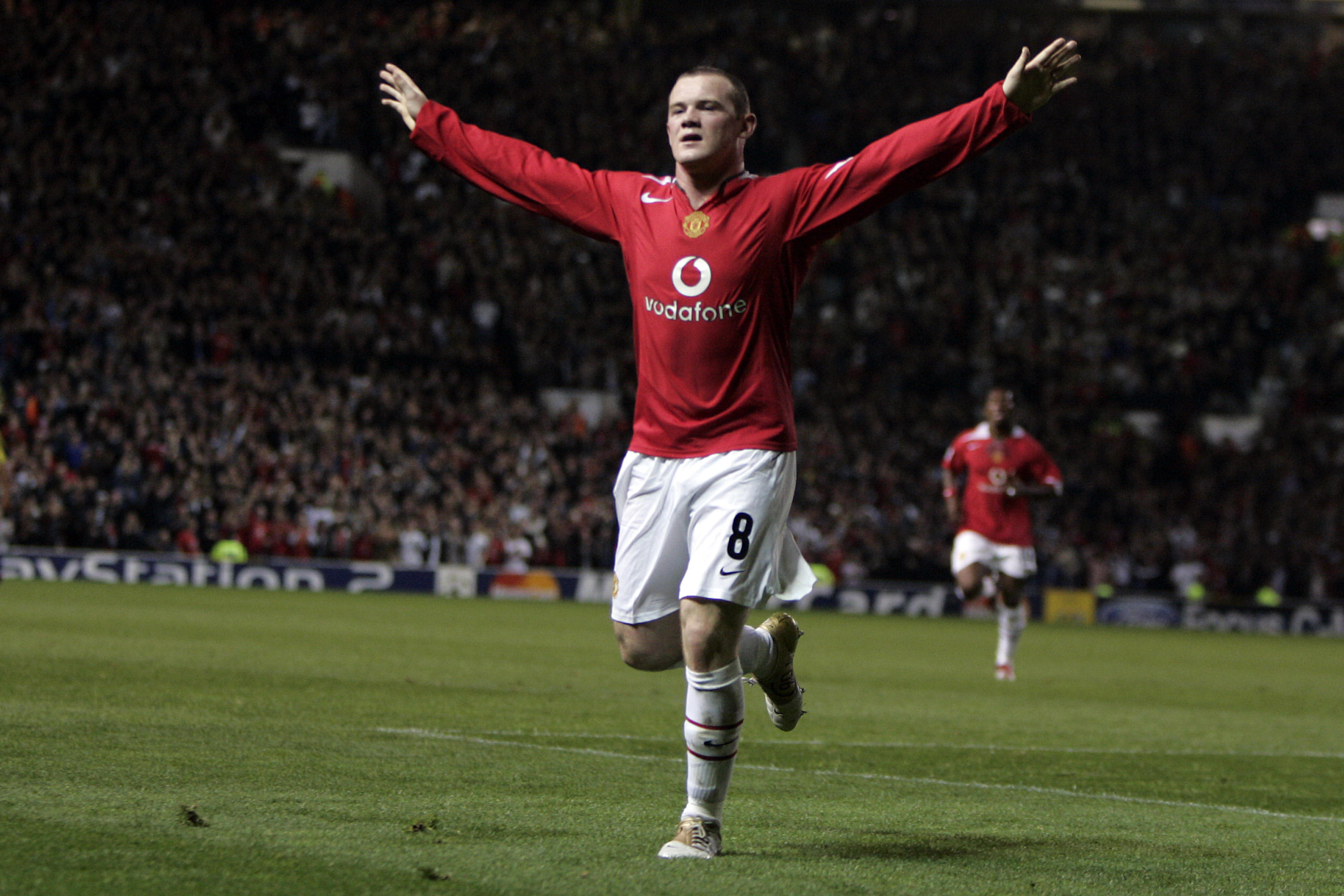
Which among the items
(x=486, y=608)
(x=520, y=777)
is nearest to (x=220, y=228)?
(x=486, y=608)

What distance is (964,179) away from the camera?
126 ft

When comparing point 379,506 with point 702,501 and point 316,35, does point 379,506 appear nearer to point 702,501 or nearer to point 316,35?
point 316,35

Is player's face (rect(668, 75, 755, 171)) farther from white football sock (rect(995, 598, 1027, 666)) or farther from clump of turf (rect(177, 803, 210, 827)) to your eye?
white football sock (rect(995, 598, 1027, 666))

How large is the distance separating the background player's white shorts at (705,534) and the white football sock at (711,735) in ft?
0.95

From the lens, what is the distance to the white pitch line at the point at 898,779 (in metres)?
7.36

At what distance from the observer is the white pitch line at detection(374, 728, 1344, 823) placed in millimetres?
7355

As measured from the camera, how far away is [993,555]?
50.8 ft

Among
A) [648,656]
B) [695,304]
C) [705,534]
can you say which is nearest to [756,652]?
[648,656]

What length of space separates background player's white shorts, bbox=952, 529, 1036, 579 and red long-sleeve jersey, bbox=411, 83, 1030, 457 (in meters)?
10.1

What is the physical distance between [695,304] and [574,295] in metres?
27.5

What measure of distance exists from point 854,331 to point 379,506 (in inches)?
445

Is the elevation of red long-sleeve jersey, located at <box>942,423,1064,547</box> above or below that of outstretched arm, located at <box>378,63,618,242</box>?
below

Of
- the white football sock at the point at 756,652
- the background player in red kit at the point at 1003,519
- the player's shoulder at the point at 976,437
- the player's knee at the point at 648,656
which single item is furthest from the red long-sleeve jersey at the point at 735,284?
the player's shoulder at the point at 976,437

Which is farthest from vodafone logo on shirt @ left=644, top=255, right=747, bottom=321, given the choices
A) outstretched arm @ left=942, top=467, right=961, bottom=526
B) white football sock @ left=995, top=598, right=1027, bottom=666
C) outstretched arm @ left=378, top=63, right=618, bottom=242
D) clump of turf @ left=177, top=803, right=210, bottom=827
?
outstretched arm @ left=942, top=467, right=961, bottom=526
